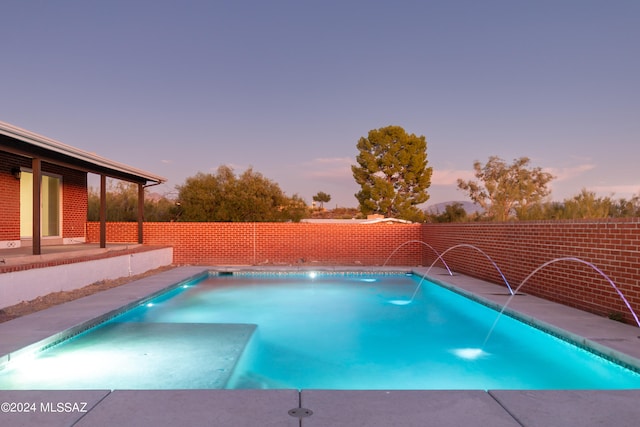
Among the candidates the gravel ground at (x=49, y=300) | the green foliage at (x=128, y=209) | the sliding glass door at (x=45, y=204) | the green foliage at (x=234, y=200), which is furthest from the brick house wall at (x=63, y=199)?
the green foliage at (x=234, y=200)

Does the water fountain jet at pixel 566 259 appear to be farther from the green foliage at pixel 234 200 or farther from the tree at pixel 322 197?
the tree at pixel 322 197

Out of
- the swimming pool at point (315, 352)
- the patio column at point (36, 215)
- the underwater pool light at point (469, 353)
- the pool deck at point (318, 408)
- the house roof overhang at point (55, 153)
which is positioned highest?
the house roof overhang at point (55, 153)

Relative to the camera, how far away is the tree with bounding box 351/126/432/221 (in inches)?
1362

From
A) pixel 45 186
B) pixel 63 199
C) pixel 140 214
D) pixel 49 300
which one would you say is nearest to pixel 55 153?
pixel 49 300

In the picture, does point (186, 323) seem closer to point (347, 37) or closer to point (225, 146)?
point (347, 37)

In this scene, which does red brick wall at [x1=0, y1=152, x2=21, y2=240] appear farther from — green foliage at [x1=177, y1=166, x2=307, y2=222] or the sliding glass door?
green foliage at [x1=177, y1=166, x2=307, y2=222]

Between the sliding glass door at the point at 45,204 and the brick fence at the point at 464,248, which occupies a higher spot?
the sliding glass door at the point at 45,204

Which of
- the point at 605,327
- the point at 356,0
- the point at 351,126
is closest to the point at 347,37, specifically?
the point at 356,0

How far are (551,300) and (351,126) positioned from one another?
17.3m

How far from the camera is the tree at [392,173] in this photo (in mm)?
34594

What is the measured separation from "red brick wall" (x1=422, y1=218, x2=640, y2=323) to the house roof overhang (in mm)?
9153

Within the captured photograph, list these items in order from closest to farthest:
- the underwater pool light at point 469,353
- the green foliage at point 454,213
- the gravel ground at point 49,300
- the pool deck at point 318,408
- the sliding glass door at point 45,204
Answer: the pool deck at point 318,408, the underwater pool light at point 469,353, the gravel ground at point 49,300, the sliding glass door at point 45,204, the green foliage at point 454,213

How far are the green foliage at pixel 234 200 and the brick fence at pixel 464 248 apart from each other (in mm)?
6039

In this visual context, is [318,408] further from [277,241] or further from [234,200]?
[234,200]
